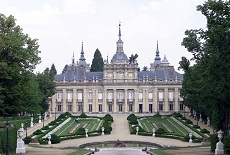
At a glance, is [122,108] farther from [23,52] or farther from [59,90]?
[23,52]

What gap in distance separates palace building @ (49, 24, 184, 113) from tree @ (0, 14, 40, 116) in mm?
58919

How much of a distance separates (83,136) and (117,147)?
1096cm

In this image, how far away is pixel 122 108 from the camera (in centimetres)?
9844

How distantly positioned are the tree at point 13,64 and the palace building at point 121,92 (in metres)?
58.9

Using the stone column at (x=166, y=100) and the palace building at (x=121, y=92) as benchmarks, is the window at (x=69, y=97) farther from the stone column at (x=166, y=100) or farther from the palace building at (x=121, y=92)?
the stone column at (x=166, y=100)

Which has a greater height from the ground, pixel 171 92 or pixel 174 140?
pixel 171 92

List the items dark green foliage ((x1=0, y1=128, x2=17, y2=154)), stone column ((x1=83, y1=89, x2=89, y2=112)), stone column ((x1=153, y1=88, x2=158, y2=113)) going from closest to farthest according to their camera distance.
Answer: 1. dark green foliage ((x1=0, y1=128, x2=17, y2=154))
2. stone column ((x1=153, y1=88, x2=158, y2=113))
3. stone column ((x1=83, y1=89, x2=89, y2=112))

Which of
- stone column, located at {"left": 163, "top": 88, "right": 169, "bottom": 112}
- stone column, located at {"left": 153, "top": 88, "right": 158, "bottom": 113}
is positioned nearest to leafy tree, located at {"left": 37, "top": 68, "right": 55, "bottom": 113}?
stone column, located at {"left": 153, "top": 88, "right": 158, "bottom": 113}

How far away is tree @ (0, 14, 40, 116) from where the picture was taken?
121 feet

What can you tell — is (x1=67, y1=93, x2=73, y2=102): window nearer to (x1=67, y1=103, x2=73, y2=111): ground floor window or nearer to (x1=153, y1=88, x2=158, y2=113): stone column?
(x1=67, y1=103, x2=73, y2=111): ground floor window

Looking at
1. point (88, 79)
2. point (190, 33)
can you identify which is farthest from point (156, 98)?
point (190, 33)

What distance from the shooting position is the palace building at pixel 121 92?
98.3 meters

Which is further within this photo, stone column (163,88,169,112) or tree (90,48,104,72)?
tree (90,48,104,72)

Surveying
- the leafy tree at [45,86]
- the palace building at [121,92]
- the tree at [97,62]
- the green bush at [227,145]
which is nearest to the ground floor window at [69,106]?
the palace building at [121,92]
